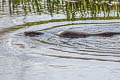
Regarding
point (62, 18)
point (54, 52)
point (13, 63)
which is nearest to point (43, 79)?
point (13, 63)

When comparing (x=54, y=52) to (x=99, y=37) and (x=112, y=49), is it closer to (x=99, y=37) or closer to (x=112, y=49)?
(x=112, y=49)

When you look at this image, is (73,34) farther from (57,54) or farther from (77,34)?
(57,54)

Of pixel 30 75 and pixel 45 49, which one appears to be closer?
pixel 30 75

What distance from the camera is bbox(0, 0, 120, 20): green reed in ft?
44.3

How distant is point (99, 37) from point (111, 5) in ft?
16.4

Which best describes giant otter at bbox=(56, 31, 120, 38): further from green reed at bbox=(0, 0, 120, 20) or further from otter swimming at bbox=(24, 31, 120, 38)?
green reed at bbox=(0, 0, 120, 20)

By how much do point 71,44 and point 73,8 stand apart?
5418mm

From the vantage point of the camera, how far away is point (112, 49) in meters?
8.23

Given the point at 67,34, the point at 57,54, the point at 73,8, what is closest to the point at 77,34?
the point at 67,34

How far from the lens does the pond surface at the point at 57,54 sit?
6.45m

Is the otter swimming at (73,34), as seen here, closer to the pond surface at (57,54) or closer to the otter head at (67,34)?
the otter head at (67,34)

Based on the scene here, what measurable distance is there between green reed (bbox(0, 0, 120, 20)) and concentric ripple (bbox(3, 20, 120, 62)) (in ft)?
4.87

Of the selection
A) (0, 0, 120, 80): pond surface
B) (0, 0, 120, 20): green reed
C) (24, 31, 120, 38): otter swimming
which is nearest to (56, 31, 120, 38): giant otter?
(24, 31, 120, 38): otter swimming

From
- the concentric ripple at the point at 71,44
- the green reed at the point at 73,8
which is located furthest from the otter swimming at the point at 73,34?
the green reed at the point at 73,8
